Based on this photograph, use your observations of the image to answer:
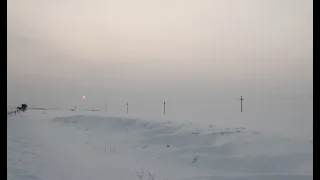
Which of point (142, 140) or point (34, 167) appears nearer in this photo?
point (34, 167)

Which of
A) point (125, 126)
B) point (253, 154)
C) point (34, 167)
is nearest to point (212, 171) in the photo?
point (253, 154)

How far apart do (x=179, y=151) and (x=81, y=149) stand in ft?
12.6

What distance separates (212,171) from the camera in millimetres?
8562

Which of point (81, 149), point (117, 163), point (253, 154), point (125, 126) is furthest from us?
point (125, 126)

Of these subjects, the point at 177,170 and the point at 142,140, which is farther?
the point at 142,140

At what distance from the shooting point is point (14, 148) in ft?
33.9

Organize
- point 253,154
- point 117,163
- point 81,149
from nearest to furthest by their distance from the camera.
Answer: point 117,163
point 253,154
point 81,149
